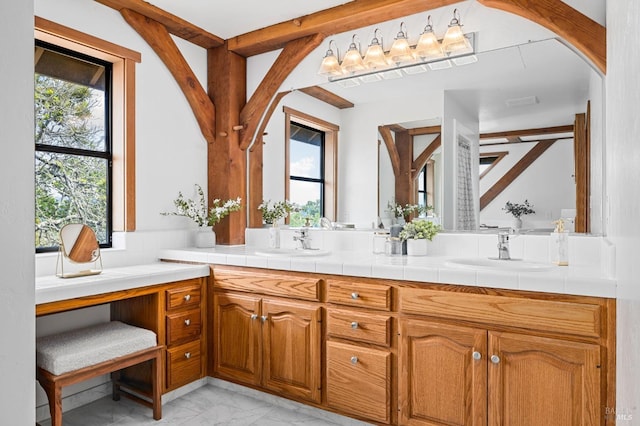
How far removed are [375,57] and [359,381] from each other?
6.65ft

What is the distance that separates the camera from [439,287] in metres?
2.02

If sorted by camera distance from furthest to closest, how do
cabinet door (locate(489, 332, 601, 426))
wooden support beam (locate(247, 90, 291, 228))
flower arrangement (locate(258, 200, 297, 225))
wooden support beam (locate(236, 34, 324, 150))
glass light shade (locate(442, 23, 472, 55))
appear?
wooden support beam (locate(247, 90, 291, 228)) < flower arrangement (locate(258, 200, 297, 225)) < wooden support beam (locate(236, 34, 324, 150)) < glass light shade (locate(442, 23, 472, 55)) < cabinet door (locate(489, 332, 601, 426))

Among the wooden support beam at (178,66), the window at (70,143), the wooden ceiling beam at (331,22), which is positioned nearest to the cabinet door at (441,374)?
the wooden ceiling beam at (331,22)

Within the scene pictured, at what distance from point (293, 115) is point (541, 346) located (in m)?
2.35

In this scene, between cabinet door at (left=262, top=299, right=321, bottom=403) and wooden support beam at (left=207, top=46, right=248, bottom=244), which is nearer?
cabinet door at (left=262, top=299, right=321, bottom=403)

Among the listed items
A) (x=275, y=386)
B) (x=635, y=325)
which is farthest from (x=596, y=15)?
(x=275, y=386)

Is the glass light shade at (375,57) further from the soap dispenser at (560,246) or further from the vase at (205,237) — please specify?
the vase at (205,237)

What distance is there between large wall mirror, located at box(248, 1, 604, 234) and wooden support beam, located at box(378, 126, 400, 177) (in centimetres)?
3

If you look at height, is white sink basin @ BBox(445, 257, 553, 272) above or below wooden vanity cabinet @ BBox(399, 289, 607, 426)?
above

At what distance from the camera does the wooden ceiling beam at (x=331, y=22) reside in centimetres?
264

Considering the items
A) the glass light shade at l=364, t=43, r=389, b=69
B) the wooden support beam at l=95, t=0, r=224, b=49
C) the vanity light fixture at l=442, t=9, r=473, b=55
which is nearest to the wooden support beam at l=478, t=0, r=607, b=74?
the vanity light fixture at l=442, t=9, r=473, b=55

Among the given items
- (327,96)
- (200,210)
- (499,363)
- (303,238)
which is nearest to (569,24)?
(327,96)

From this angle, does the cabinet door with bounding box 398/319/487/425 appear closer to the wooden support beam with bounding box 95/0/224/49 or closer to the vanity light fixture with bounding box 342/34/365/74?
the vanity light fixture with bounding box 342/34/365/74

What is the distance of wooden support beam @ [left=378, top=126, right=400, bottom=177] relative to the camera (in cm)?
284
